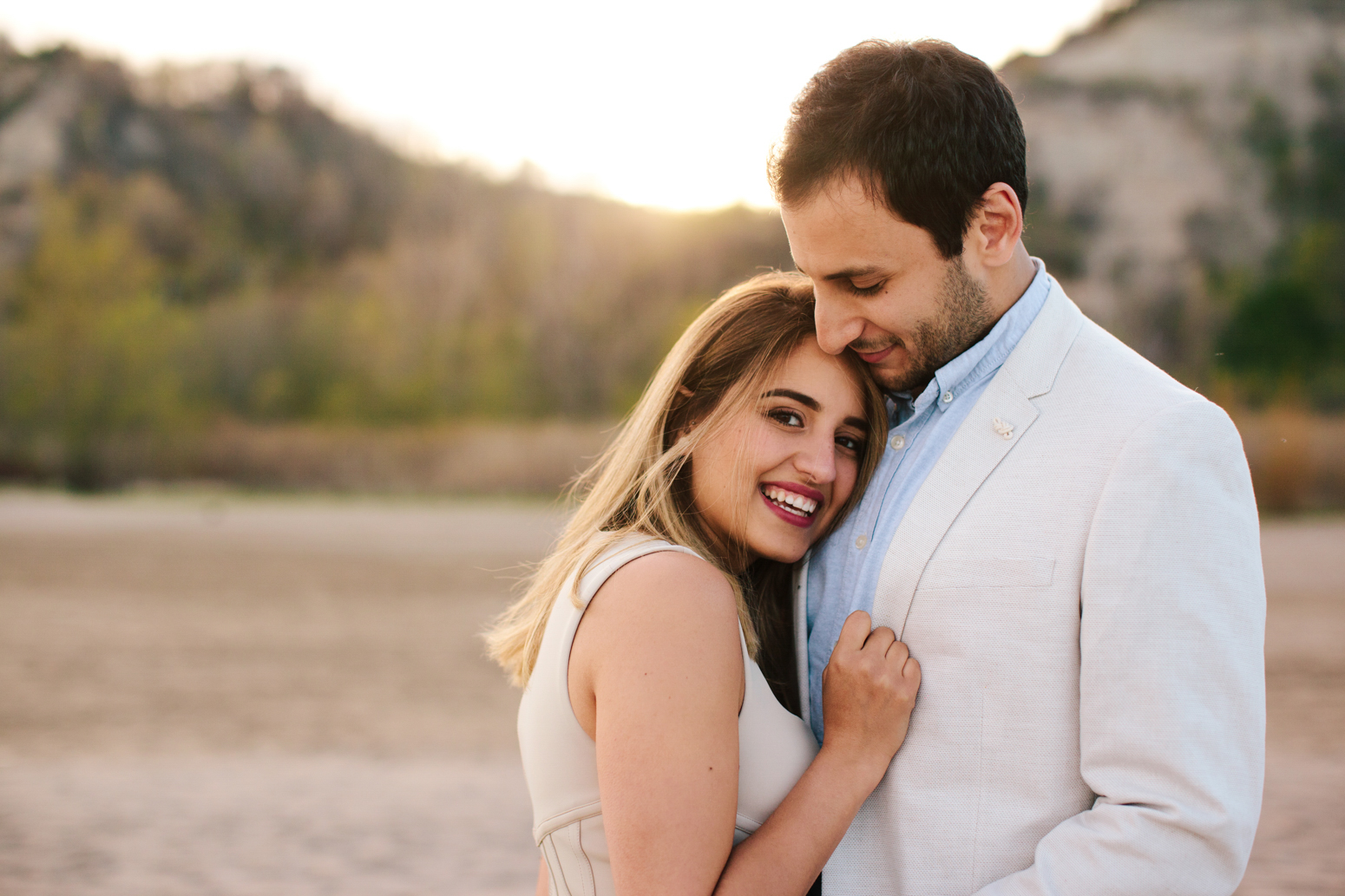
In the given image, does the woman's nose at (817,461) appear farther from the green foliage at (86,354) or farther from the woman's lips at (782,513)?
the green foliage at (86,354)

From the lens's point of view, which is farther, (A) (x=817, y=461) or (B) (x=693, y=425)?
(B) (x=693, y=425)

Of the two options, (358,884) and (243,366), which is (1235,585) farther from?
(243,366)

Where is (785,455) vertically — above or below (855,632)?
above

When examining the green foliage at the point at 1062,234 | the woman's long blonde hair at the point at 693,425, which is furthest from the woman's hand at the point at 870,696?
the green foliage at the point at 1062,234

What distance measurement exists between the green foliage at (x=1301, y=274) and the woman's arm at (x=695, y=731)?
1722 inches

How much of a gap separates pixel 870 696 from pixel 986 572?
1.04ft

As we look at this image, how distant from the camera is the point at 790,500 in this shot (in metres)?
2.42

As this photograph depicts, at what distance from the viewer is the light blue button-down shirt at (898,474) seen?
7.22ft

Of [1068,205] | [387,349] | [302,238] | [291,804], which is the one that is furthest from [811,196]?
[302,238]

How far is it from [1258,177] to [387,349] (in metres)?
48.0

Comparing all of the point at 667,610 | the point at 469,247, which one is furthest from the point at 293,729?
the point at 469,247

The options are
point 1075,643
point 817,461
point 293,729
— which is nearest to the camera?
point 1075,643

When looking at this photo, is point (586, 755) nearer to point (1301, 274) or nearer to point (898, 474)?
point (898, 474)

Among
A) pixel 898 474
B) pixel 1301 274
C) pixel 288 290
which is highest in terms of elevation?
pixel 1301 274
